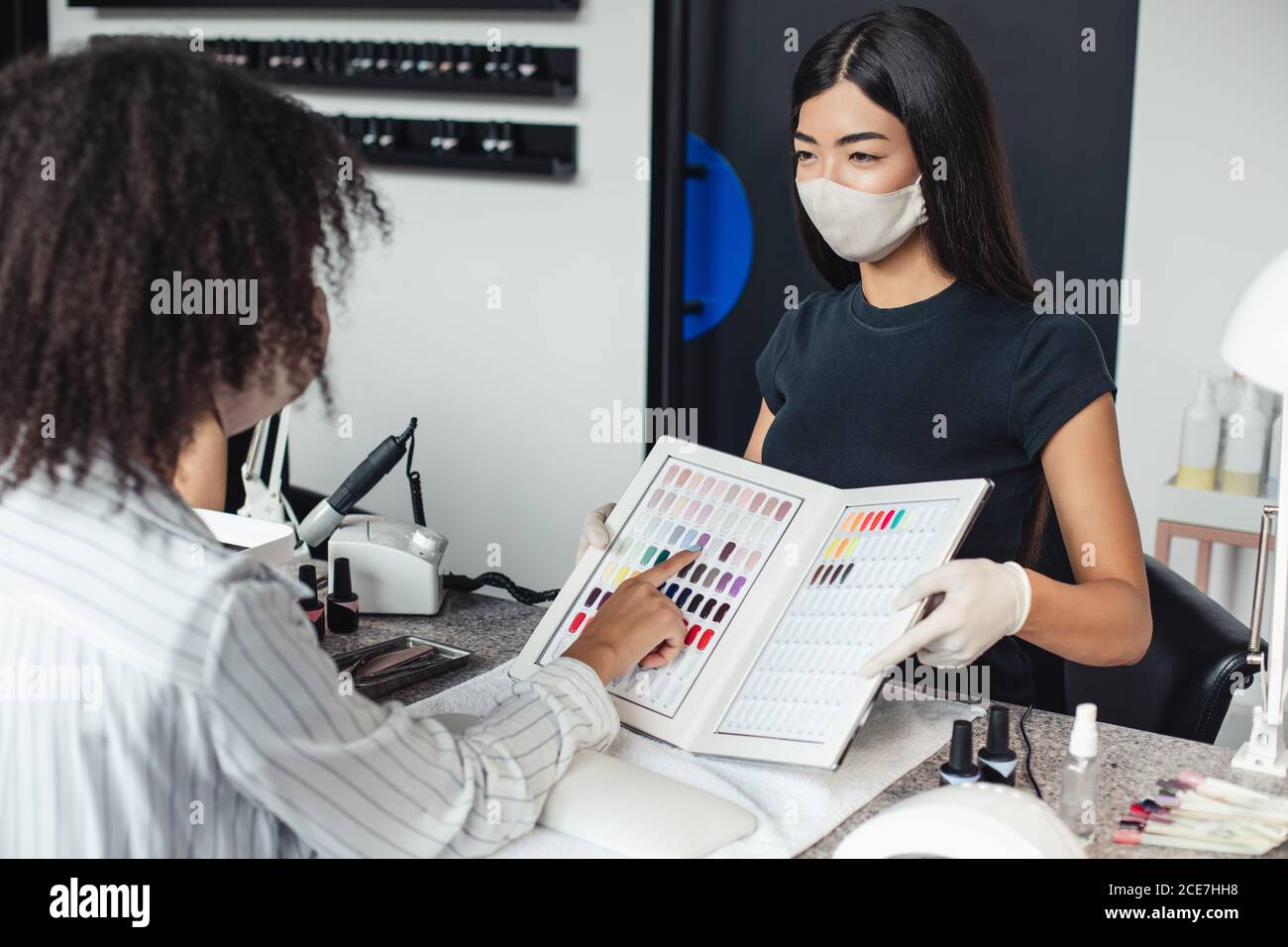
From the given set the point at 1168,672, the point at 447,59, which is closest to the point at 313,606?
the point at 1168,672

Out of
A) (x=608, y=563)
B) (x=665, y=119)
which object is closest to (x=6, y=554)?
(x=608, y=563)

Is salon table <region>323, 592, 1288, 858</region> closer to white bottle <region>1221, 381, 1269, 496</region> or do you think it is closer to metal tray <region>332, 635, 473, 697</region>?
metal tray <region>332, 635, 473, 697</region>

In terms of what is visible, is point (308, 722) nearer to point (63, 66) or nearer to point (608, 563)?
point (63, 66)

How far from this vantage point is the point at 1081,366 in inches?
53.4

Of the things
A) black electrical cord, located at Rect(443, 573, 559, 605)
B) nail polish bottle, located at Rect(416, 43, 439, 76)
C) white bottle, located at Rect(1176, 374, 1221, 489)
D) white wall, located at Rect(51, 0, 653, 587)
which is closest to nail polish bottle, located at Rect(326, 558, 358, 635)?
black electrical cord, located at Rect(443, 573, 559, 605)

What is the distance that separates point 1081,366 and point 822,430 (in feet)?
1.05

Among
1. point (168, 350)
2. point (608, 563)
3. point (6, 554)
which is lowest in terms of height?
point (608, 563)

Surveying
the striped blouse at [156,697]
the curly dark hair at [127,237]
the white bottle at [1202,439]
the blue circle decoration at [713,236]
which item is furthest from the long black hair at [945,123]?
the blue circle decoration at [713,236]

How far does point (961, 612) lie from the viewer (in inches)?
43.4

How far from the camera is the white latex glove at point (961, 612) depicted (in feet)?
3.56

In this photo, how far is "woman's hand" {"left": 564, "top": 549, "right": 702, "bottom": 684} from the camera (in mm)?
1183

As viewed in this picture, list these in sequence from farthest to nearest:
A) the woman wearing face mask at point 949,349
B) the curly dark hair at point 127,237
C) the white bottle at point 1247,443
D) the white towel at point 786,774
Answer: the white bottle at point 1247,443 < the woman wearing face mask at point 949,349 < the white towel at point 786,774 < the curly dark hair at point 127,237

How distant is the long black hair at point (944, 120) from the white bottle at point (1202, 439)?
107 centimetres

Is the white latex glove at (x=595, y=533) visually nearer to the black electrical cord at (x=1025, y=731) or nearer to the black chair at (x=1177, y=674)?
the black electrical cord at (x=1025, y=731)
